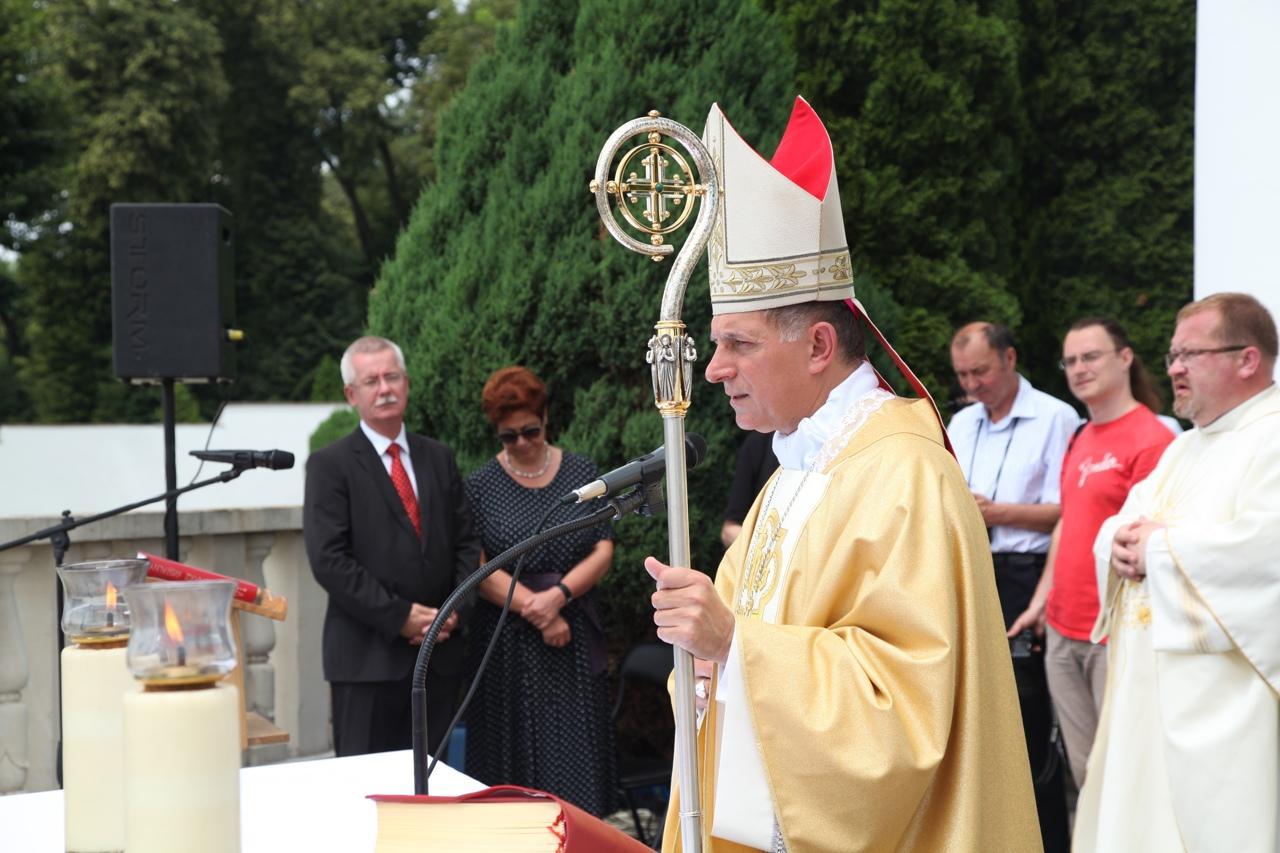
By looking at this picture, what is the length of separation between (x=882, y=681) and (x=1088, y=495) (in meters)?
3.05

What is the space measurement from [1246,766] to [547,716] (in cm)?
247

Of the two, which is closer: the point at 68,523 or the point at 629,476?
the point at 629,476

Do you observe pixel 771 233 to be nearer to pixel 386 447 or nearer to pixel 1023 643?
pixel 386 447

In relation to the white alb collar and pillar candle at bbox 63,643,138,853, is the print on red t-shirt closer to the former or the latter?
the white alb collar

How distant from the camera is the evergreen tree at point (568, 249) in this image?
230 inches

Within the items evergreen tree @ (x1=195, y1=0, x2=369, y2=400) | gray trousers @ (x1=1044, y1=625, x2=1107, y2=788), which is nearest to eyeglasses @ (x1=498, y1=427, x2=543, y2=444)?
gray trousers @ (x1=1044, y1=625, x2=1107, y2=788)

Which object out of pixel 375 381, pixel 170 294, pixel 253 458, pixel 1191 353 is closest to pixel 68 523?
pixel 253 458

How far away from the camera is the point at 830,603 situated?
88.0 inches

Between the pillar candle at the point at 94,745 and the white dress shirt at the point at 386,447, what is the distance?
354 centimetres

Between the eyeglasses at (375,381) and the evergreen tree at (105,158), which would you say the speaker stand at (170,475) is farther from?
the evergreen tree at (105,158)

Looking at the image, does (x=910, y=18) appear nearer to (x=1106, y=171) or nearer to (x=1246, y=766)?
(x=1106, y=171)

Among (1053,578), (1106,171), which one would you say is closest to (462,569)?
(1053,578)

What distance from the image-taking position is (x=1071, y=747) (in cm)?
499

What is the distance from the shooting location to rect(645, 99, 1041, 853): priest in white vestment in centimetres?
206
